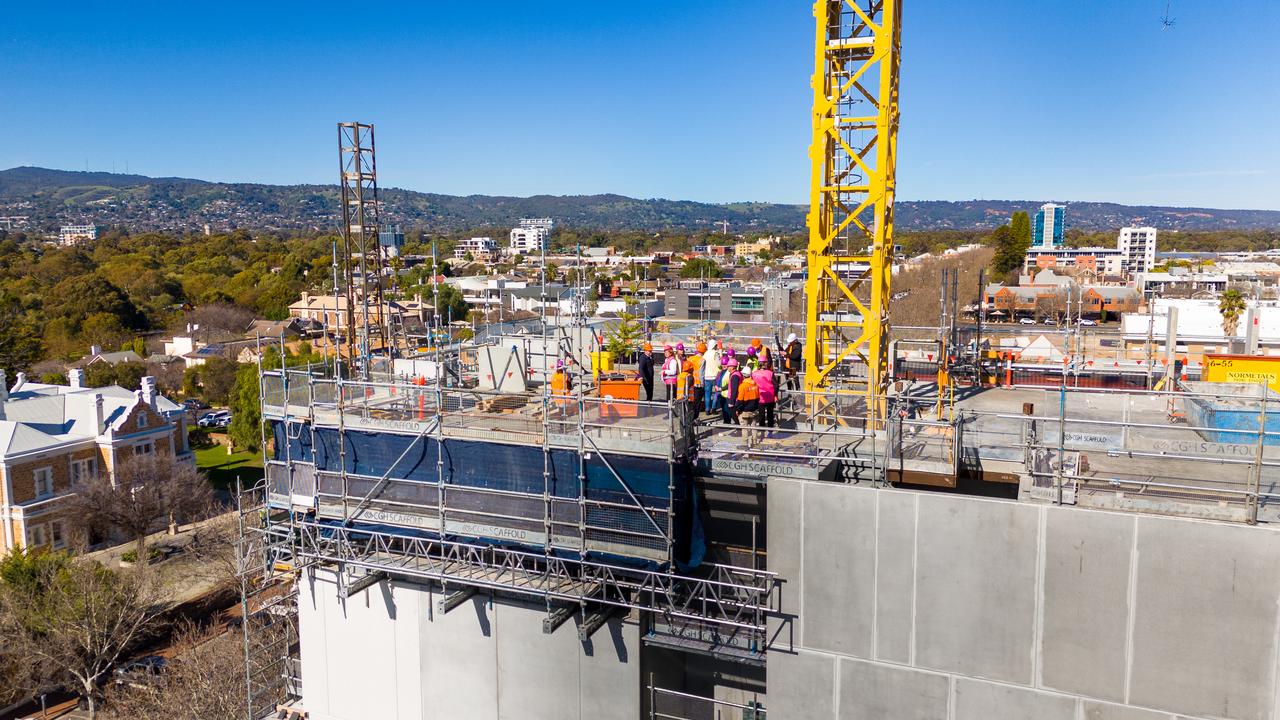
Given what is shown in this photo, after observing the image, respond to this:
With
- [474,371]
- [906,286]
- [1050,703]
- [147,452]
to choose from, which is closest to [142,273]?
[147,452]

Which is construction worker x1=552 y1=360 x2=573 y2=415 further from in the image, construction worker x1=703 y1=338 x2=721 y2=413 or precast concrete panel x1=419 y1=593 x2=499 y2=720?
precast concrete panel x1=419 y1=593 x2=499 y2=720

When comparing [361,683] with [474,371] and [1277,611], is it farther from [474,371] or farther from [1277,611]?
[1277,611]

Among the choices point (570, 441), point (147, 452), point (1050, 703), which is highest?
point (570, 441)

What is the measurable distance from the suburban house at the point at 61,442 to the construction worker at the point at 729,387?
32.1 m

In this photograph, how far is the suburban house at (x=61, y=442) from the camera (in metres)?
35.7

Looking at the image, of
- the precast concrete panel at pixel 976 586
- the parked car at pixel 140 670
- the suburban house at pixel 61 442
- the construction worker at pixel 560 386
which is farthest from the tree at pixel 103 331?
the precast concrete panel at pixel 976 586

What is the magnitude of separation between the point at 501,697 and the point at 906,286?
56.1 metres

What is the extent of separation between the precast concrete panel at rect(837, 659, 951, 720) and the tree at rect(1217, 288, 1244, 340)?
31226 millimetres

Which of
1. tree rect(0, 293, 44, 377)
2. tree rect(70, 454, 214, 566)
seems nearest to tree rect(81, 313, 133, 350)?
tree rect(0, 293, 44, 377)

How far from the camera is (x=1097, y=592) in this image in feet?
33.1

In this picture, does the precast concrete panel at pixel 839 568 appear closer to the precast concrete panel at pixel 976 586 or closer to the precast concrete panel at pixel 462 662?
the precast concrete panel at pixel 976 586

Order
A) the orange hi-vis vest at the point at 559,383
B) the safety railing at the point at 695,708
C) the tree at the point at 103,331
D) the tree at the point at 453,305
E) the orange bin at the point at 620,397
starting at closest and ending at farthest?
1. the orange bin at the point at 620,397
2. the safety railing at the point at 695,708
3. the orange hi-vis vest at the point at 559,383
4. the tree at the point at 453,305
5. the tree at the point at 103,331

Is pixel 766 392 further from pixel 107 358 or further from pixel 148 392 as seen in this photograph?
pixel 107 358

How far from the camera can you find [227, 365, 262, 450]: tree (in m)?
49.9
